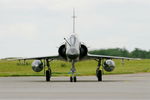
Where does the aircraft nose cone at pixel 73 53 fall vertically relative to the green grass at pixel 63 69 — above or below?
above

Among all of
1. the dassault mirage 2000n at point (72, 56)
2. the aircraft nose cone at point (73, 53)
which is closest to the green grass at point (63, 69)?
the dassault mirage 2000n at point (72, 56)

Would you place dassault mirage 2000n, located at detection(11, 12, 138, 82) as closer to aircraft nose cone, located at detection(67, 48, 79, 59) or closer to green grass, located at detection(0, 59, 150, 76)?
aircraft nose cone, located at detection(67, 48, 79, 59)

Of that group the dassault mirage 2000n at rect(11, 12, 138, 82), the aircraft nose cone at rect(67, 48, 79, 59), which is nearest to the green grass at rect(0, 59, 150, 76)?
the dassault mirage 2000n at rect(11, 12, 138, 82)
